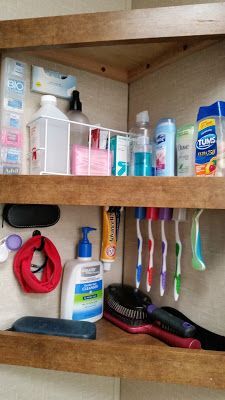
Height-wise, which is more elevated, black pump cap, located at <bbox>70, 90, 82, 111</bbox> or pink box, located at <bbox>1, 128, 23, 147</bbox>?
black pump cap, located at <bbox>70, 90, 82, 111</bbox>

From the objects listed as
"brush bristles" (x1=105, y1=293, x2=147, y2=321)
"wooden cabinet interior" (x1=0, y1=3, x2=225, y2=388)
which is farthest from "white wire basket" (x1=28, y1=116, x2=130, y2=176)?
"brush bristles" (x1=105, y1=293, x2=147, y2=321)

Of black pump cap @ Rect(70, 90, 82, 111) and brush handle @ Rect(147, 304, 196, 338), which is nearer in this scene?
brush handle @ Rect(147, 304, 196, 338)

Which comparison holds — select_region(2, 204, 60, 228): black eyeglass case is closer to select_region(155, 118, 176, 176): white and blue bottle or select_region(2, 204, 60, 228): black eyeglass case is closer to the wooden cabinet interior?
the wooden cabinet interior

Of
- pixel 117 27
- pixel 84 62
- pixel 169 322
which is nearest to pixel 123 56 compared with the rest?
pixel 84 62

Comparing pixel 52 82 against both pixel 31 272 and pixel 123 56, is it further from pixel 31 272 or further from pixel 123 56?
pixel 31 272

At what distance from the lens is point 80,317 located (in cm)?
66

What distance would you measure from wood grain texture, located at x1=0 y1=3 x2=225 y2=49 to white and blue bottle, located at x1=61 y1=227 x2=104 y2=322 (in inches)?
14.9

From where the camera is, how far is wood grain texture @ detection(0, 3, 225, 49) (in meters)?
0.47

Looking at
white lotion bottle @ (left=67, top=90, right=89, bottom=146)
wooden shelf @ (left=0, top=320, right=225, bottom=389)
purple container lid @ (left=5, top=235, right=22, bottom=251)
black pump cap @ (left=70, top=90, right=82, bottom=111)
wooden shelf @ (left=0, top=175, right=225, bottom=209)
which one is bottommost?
wooden shelf @ (left=0, top=320, right=225, bottom=389)

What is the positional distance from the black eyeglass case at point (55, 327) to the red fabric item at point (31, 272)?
57mm

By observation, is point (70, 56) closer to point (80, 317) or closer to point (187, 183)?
point (187, 183)

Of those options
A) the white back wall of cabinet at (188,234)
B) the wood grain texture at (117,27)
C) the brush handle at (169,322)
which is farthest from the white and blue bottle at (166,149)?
the brush handle at (169,322)

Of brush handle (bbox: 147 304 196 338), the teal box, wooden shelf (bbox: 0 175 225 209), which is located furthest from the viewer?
the teal box

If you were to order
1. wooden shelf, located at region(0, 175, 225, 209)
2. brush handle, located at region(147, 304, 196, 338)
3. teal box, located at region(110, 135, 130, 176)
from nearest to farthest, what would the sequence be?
wooden shelf, located at region(0, 175, 225, 209), brush handle, located at region(147, 304, 196, 338), teal box, located at region(110, 135, 130, 176)
